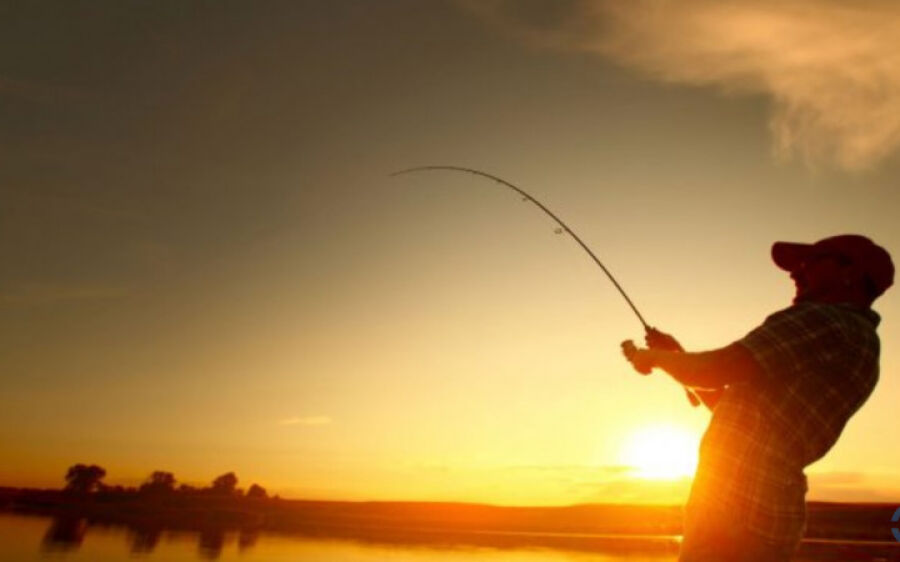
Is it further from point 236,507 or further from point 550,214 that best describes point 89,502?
point 550,214

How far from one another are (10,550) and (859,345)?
38.1m

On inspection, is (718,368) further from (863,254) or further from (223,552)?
(223,552)

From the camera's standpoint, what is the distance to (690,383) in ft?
10.1

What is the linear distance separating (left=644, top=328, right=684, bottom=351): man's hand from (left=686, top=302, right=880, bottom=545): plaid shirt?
1214mm

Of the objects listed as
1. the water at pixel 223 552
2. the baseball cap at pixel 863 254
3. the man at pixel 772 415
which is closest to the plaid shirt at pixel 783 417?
the man at pixel 772 415

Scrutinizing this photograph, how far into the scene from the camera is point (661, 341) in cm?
446

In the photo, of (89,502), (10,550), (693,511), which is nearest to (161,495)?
(89,502)

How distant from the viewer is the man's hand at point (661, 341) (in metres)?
4.37

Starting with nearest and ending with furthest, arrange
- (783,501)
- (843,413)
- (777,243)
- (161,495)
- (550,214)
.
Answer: (783,501) → (843,413) → (777,243) → (550,214) → (161,495)

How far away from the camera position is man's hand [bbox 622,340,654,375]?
348 centimetres

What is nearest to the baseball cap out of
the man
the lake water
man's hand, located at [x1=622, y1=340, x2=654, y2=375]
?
the man

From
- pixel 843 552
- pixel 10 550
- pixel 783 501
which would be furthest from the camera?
pixel 10 550

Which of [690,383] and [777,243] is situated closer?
[690,383]

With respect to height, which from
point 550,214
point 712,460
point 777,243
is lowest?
point 712,460
